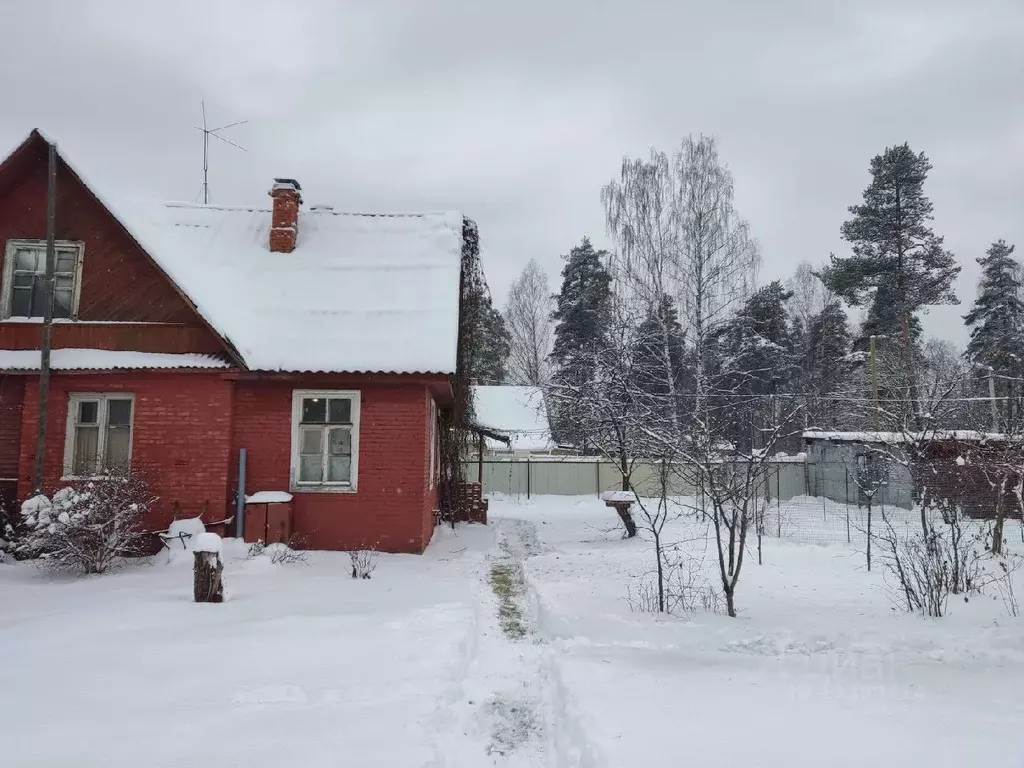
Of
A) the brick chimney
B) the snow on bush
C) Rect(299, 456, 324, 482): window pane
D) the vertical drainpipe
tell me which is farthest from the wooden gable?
the brick chimney

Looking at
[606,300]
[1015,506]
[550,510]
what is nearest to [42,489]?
[550,510]

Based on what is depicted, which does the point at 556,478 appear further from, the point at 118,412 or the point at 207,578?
the point at 207,578

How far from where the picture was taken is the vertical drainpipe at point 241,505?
35.4 feet

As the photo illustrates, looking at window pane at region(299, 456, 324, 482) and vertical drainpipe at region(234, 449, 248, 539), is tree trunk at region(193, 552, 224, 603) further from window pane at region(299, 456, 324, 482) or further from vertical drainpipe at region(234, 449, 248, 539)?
window pane at region(299, 456, 324, 482)

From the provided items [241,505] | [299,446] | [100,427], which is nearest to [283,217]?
[299,446]

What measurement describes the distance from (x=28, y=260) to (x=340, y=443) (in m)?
5.99

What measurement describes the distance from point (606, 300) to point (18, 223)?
25492mm

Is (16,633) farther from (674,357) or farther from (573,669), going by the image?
(674,357)

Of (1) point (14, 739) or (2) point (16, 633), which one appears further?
(2) point (16, 633)

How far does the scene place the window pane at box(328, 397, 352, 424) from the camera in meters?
11.5

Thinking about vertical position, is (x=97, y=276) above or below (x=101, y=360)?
above

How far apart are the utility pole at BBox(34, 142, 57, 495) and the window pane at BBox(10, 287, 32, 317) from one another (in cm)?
29

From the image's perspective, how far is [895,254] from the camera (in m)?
29.0

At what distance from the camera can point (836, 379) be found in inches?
1464
